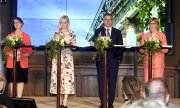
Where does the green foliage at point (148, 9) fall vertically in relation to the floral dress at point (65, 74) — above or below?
above

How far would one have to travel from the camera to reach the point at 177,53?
892cm

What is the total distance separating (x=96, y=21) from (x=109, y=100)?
290 centimetres

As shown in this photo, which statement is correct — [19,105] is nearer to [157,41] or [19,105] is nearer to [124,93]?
[124,93]

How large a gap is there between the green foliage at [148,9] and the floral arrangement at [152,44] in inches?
122

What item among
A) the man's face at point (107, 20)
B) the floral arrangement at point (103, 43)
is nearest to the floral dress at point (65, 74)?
the man's face at point (107, 20)

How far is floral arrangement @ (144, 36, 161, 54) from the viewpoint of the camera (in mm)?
5742

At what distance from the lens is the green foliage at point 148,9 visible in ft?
29.2

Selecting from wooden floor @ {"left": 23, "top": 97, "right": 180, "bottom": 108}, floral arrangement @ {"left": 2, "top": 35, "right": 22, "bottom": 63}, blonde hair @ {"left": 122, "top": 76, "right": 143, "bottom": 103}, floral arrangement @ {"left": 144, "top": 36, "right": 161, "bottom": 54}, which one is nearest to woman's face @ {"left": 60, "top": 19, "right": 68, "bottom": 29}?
floral arrangement @ {"left": 2, "top": 35, "right": 22, "bottom": 63}

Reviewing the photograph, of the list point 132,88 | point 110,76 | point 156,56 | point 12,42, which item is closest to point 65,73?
point 110,76

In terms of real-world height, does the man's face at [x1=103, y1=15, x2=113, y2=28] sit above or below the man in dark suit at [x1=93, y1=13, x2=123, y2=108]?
above

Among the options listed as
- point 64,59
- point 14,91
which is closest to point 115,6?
point 64,59

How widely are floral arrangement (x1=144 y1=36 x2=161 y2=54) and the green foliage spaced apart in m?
3.10

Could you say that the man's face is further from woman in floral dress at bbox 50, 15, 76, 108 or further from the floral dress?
the floral dress

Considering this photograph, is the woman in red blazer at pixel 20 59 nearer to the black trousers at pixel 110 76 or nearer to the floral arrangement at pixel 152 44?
the black trousers at pixel 110 76
